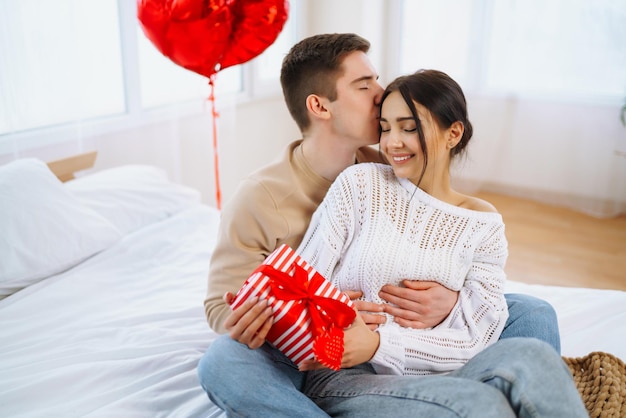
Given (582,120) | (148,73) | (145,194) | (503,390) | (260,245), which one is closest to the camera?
(503,390)

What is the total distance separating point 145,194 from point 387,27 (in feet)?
7.75

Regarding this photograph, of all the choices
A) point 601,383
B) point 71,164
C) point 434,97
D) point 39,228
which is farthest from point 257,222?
point 71,164

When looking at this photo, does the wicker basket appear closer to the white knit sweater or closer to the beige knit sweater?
the white knit sweater

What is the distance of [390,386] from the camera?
115 cm

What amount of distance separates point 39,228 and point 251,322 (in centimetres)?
91

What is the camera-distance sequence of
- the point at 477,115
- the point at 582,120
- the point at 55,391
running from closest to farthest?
the point at 55,391 < the point at 582,120 < the point at 477,115

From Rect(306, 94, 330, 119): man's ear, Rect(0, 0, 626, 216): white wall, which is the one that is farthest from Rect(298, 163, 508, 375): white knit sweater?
Rect(0, 0, 626, 216): white wall

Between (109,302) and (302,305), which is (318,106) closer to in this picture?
(302,305)

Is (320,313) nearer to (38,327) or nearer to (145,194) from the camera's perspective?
(38,327)

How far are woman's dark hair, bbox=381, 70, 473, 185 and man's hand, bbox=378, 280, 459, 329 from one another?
0.27 metres

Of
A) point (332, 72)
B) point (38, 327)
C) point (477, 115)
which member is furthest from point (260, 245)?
point (477, 115)

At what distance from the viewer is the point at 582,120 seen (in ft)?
11.9

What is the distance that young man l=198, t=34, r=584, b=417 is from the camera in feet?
3.51

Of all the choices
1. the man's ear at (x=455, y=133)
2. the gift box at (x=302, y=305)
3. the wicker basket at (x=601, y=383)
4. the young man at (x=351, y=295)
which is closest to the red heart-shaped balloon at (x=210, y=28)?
the young man at (x=351, y=295)
